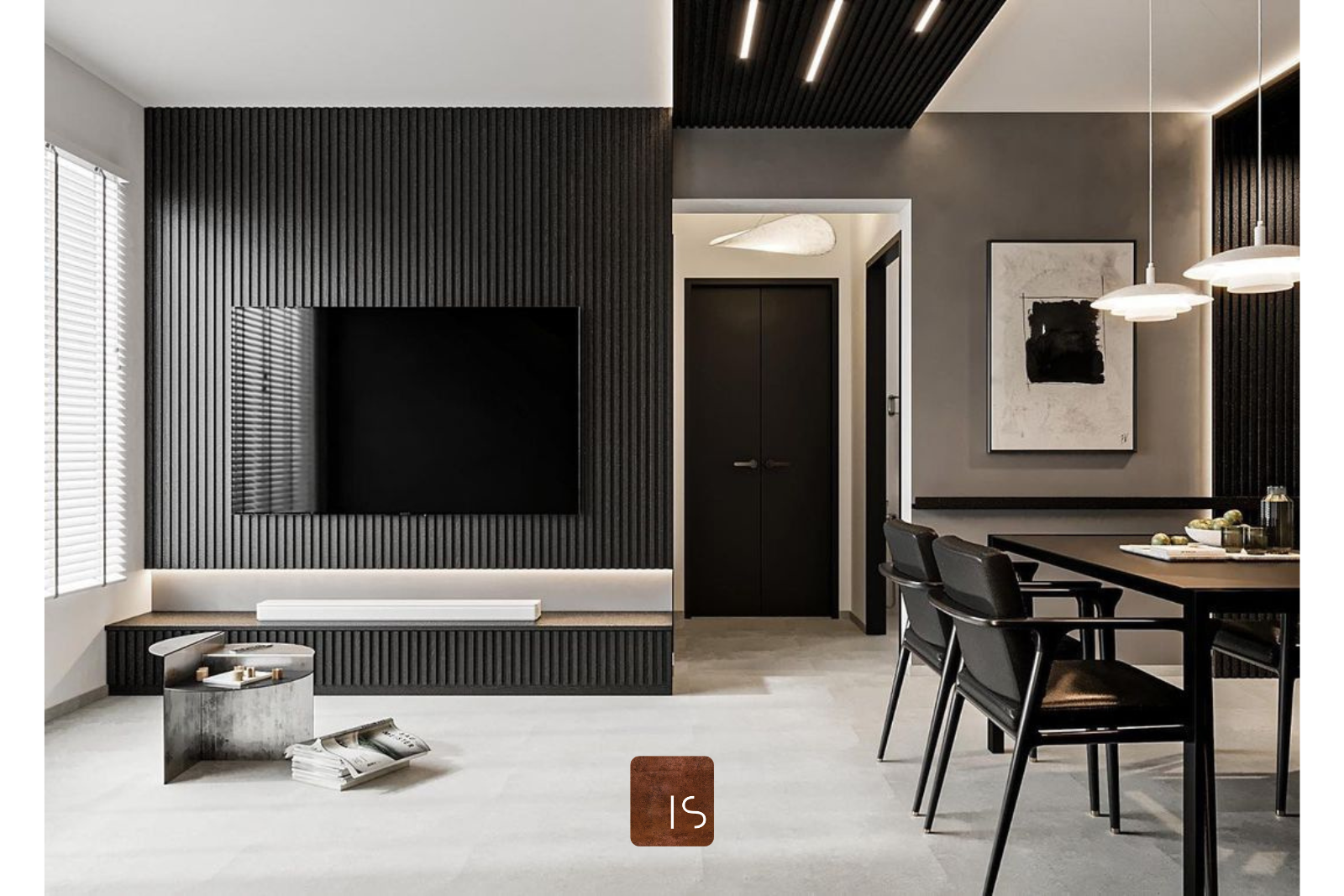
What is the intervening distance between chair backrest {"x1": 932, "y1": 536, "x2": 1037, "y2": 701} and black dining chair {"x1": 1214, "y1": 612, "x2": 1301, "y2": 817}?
84 cm

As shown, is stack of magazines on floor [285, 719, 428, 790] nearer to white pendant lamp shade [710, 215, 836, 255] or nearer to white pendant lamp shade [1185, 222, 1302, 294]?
white pendant lamp shade [1185, 222, 1302, 294]

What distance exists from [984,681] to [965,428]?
239 centimetres

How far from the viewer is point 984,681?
244 cm

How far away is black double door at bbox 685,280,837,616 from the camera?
243 inches

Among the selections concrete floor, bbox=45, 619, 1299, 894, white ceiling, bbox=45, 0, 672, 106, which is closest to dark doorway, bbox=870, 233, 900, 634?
concrete floor, bbox=45, 619, 1299, 894

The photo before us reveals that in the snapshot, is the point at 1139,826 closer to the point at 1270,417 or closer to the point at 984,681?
the point at 984,681

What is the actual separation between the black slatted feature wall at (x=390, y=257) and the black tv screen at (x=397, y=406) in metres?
0.10

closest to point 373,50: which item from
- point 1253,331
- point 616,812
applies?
point 616,812

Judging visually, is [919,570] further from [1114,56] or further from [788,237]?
[788,237]

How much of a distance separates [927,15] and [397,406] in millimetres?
2704

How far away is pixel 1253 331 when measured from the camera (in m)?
4.42

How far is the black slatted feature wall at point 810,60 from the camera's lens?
11.1 ft

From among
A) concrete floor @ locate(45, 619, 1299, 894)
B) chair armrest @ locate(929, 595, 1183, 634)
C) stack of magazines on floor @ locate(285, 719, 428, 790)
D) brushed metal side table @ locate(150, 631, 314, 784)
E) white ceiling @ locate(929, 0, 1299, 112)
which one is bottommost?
concrete floor @ locate(45, 619, 1299, 894)

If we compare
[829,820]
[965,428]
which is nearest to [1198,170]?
[965,428]
